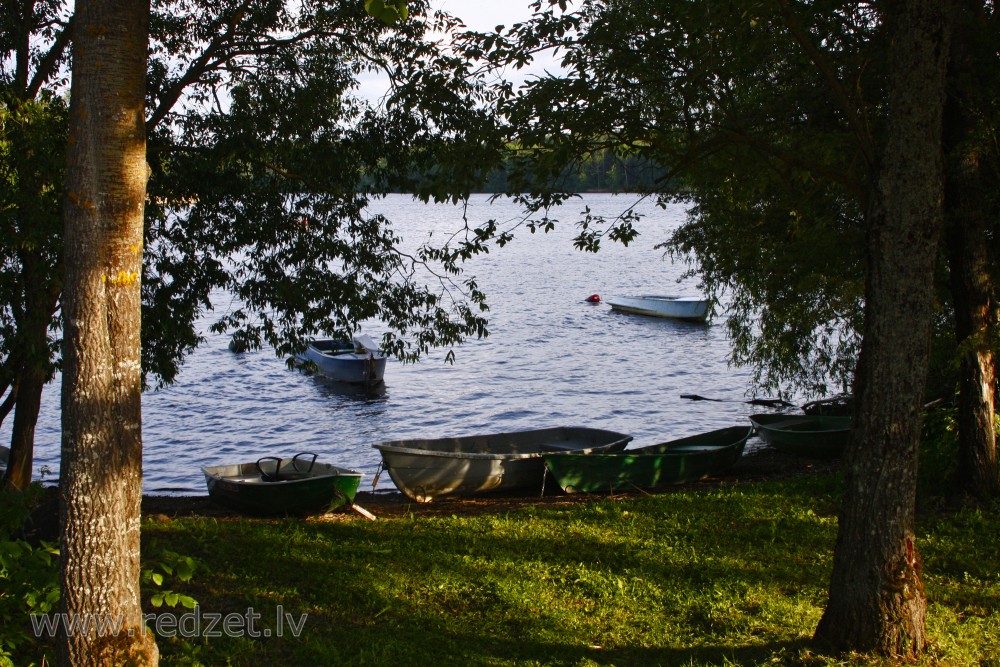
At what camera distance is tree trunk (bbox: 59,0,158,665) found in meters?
4.95

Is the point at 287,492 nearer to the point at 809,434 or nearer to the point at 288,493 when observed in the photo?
the point at 288,493

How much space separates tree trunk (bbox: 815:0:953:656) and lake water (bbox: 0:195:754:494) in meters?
8.82

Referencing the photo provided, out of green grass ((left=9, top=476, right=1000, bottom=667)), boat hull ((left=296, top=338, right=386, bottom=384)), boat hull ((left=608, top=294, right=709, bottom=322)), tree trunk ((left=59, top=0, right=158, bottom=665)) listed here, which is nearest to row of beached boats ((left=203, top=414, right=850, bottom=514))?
green grass ((left=9, top=476, right=1000, bottom=667))

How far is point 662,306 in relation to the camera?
42.9m

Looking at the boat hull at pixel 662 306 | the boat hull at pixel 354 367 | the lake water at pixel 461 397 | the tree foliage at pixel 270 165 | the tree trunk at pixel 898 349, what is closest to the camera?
the tree trunk at pixel 898 349

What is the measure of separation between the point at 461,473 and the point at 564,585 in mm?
6299

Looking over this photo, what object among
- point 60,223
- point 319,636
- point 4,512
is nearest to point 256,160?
point 60,223

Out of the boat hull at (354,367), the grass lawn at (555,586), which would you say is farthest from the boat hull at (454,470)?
the boat hull at (354,367)

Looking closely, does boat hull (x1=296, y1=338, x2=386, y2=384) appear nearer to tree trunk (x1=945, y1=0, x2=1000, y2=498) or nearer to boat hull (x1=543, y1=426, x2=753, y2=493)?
boat hull (x1=543, y1=426, x2=753, y2=493)

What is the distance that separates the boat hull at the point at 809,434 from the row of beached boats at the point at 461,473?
0.26 ft

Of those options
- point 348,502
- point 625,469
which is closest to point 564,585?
point 348,502

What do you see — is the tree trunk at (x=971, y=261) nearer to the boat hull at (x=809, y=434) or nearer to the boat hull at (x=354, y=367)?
the boat hull at (x=809, y=434)

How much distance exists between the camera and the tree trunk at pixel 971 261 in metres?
9.16

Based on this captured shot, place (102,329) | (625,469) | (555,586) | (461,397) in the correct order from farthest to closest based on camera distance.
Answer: (461,397) < (625,469) < (555,586) < (102,329)
